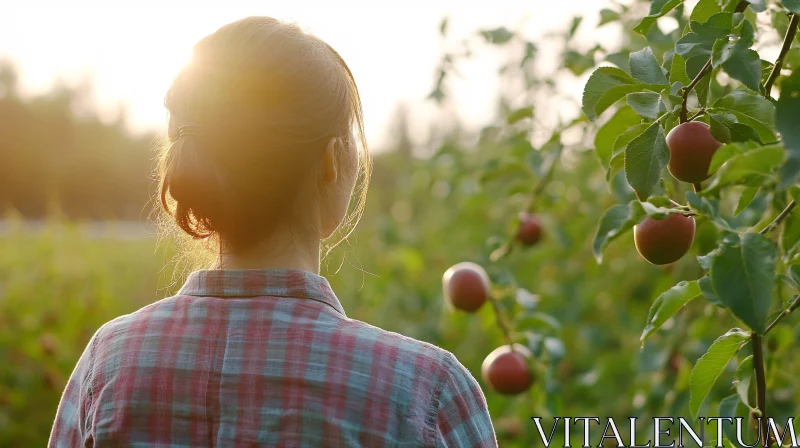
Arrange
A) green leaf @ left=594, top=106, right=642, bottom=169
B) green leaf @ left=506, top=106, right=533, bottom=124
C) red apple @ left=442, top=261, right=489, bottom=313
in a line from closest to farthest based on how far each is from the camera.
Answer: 1. green leaf @ left=594, top=106, right=642, bottom=169
2. red apple @ left=442, top=261, right=489, bottom=313
3. green leaf @ left=506, top=106, right=533, bottom=124

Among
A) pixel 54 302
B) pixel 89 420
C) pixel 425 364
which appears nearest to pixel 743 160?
pixel 425 364

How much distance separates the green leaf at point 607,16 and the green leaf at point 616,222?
875 mm

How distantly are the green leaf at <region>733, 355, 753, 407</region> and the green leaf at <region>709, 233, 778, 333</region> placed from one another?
30cm

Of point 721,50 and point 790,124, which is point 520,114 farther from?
point 790,124

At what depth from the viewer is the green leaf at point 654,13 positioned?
2.47 feet

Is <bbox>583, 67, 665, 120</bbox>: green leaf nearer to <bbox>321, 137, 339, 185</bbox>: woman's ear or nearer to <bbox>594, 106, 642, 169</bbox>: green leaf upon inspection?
<bbox>594, 106, 642, 169</bbox>: green leaf

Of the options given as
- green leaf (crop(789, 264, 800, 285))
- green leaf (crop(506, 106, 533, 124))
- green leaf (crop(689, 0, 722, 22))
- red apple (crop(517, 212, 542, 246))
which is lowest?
red apple (crop(517, 212, 542, 246))

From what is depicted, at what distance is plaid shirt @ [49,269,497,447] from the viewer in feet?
2.79

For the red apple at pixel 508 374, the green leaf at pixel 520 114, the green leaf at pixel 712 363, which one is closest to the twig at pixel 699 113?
the green leaf at pixel 712 363

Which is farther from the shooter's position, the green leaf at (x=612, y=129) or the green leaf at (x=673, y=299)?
the green leaf at (x=612, y=129)

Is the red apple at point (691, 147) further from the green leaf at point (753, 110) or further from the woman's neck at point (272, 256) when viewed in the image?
the woman's neck at point (272, 256)

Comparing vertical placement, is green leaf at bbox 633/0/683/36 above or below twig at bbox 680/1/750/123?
above

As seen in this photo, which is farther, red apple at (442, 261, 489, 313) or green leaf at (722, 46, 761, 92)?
red apple at (442, 261, 489, 313)

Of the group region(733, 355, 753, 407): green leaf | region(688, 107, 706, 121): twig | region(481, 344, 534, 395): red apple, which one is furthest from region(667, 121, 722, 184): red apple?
region(481, 344, 534, 395): red apple
